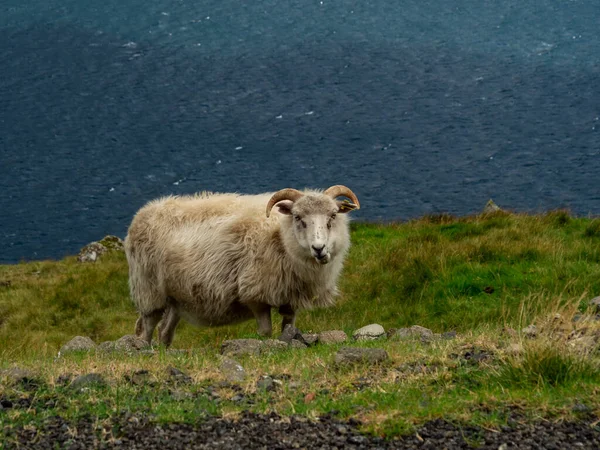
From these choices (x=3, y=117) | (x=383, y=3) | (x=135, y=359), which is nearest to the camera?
(x=135, y=359)

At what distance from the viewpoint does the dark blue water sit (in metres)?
33.2

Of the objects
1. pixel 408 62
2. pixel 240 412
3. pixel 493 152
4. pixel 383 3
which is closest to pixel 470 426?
pixel 240 412

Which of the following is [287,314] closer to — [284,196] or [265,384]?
[284,196]

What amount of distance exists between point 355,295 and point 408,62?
27399 millimetres

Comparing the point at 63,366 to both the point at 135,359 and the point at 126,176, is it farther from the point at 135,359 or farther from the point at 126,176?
the point at 126,176

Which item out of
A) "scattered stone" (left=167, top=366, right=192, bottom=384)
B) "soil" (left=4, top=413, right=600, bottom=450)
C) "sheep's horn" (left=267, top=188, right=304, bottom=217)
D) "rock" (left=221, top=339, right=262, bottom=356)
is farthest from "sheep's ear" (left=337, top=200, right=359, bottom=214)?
"soil" (left=4, top=413, right=600, bottom=450)

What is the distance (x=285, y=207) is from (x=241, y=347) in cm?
293

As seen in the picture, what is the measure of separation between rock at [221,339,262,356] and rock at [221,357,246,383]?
109 cm

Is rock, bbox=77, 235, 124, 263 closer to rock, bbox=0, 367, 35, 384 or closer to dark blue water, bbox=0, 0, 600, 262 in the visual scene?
dark blue water, bbox=0, 0, 600, 262

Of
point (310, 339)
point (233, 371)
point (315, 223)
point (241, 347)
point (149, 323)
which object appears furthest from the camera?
point (149, 323)

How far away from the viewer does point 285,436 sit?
6180mm

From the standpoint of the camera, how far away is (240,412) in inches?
263

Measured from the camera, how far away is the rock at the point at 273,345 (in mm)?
9883

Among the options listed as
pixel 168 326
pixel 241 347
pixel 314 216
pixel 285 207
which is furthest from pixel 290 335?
pixel 168 326
